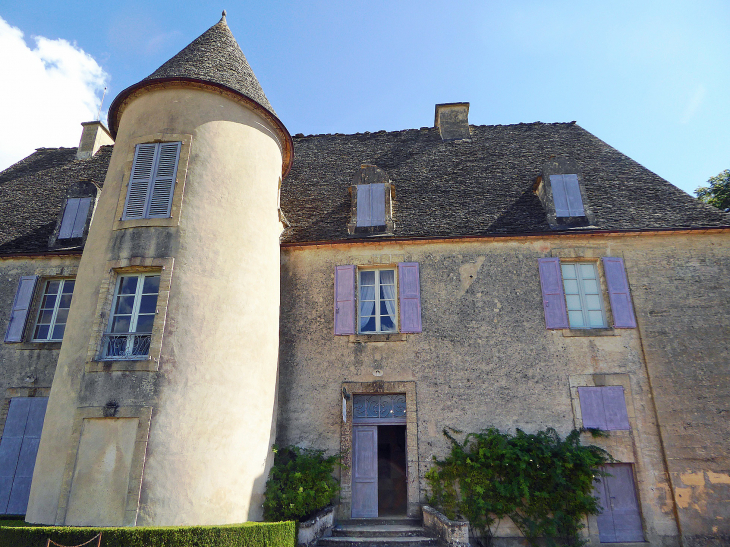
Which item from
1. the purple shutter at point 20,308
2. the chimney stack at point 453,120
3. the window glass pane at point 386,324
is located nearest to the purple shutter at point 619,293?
the window glass pane at point 386,324

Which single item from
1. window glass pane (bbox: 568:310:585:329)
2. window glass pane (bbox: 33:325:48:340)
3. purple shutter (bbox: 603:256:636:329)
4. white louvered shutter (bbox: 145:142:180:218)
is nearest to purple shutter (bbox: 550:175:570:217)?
purple shutter (bbox: 603:256:636:329)

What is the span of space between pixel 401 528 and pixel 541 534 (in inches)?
92.9

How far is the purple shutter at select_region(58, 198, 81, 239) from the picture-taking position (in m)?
11.0

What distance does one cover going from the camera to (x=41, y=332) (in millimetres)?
10266

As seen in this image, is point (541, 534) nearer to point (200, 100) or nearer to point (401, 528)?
point (401, 528)

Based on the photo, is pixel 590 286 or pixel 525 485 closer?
pixel 525 485

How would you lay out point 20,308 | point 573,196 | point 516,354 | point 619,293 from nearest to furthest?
point 516,354
point 619,293
point 20,308
point 573,196

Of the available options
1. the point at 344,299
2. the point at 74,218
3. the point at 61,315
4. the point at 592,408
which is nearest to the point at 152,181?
the point at 74,218

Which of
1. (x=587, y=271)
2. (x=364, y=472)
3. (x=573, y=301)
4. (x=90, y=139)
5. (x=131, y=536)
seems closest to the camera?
(x=131, y=536)

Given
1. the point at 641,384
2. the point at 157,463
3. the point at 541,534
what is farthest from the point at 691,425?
the point at 157,463

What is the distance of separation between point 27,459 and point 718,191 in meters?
21.3

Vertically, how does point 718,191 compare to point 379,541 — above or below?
above

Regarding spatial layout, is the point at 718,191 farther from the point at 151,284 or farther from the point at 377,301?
the point at 151,284

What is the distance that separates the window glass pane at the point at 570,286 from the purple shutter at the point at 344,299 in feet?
14.5
